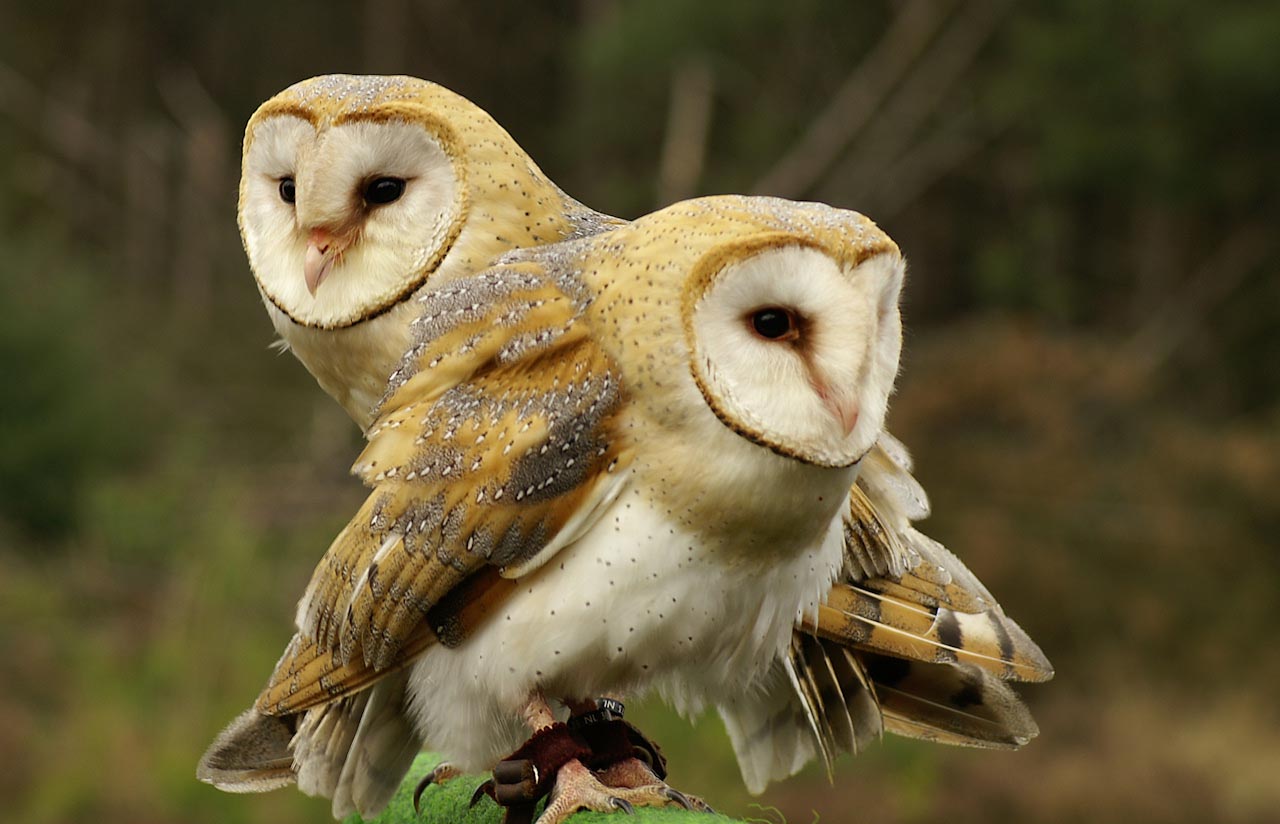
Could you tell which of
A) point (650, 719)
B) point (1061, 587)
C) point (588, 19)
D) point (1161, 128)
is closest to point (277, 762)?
point (650, 719)

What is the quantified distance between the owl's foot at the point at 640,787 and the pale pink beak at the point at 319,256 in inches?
25.6

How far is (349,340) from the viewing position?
1.73m

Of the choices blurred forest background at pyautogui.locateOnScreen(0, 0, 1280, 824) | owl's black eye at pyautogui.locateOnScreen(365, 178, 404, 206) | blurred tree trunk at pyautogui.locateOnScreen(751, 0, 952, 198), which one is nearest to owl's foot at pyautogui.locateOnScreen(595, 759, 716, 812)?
owl's black eye at pyautogui.locateOnScreen(365, 178, 404, 206)

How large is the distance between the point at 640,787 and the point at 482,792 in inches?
10.2

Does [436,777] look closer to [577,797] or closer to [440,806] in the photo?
[440,806]

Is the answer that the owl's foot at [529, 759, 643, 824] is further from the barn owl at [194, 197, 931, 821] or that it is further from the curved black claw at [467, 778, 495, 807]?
the curved black claw at [467, 778, 495, 807]

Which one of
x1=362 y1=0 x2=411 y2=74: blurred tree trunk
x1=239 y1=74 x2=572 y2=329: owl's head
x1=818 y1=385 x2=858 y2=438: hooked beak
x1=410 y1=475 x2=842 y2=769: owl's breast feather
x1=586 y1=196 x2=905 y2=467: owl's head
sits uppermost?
x1=362 y1=0 x2=411 y2=74: blurred tree trunk

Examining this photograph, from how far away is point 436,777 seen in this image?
203cm

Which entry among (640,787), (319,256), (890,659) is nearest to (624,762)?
(640,787)

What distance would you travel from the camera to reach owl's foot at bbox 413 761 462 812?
2.00m

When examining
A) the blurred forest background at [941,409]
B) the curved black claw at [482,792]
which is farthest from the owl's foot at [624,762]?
the blurred forest background at [941,409]

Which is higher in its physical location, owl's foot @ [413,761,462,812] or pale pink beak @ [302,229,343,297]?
pale pink beak @ [302,229,343,297]

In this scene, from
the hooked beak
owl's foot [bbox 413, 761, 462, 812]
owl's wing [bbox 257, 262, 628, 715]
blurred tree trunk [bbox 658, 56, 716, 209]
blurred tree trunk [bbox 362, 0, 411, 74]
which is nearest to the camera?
the hooked beak

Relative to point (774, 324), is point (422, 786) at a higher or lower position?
lower
